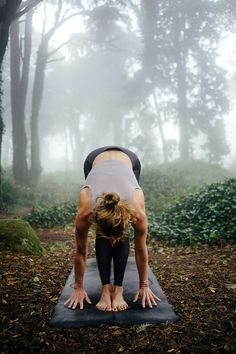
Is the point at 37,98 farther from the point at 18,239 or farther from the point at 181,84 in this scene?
the point at 18,239

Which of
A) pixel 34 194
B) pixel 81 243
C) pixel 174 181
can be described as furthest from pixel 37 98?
pixel 81 243

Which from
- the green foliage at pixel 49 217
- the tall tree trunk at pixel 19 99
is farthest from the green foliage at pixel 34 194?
the green foliage at pixel 49 217

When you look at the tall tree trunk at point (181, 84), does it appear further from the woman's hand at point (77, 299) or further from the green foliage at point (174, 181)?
the woman's hand at point (77, 299)

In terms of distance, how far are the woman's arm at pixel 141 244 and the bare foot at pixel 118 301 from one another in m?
0.21

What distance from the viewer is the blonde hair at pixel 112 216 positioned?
3.07m

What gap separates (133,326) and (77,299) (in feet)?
2.49

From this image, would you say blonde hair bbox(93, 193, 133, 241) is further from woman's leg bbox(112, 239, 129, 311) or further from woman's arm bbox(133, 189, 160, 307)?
woman's leg bbox(112, 239, 129, 311)

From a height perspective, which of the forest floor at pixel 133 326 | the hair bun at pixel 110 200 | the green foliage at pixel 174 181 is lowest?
the forest floor at pixel 133 326

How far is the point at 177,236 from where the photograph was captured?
24.3 feet

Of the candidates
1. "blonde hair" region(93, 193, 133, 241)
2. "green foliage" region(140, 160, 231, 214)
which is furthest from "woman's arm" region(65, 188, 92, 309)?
"green foliage" region(140, 160, 231, 214)

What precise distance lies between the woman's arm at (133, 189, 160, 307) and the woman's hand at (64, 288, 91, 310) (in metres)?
0.57

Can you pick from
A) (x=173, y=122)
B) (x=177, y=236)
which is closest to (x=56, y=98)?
(x=173, y=122)

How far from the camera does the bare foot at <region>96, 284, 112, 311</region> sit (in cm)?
352

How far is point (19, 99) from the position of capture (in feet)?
57.3
